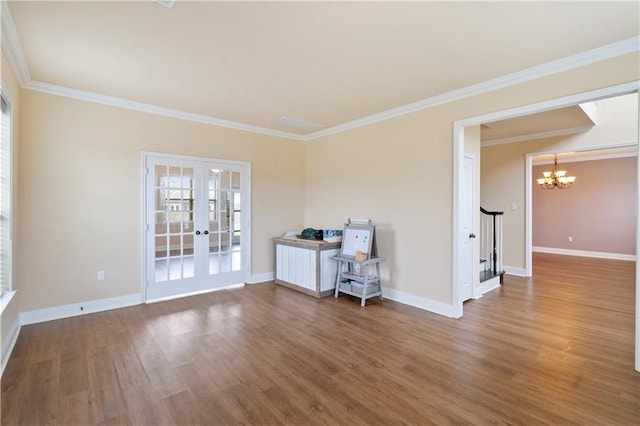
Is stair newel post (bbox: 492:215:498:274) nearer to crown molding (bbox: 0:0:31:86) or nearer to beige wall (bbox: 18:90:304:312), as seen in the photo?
beige wall (bbox: 18:90:304:312)

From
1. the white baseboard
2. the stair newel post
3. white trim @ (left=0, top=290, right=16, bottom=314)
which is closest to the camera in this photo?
white trim @ (left=0, top=290, right=16, bottom=314)

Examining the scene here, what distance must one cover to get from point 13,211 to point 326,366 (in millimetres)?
3563

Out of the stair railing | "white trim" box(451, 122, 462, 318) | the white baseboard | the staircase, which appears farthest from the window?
the stair railing

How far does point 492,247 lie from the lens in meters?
5.70

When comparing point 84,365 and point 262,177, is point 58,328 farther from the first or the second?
point 262,177

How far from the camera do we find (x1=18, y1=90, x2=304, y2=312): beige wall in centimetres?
351

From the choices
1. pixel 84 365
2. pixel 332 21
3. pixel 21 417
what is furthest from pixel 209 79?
pixel 21 417

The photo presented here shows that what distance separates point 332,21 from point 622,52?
2545 millimetres

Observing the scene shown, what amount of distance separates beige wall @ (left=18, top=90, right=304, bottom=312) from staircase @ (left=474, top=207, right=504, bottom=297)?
528cm

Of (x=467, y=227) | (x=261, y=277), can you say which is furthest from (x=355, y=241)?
(x=261, y=277)

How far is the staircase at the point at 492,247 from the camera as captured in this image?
538 centimetres

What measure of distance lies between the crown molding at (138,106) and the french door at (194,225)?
24.6 inches

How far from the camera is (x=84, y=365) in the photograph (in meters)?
2.64

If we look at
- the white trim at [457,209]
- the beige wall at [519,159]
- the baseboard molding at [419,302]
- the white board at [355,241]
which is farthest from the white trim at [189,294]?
the beige wall at [519,159]
